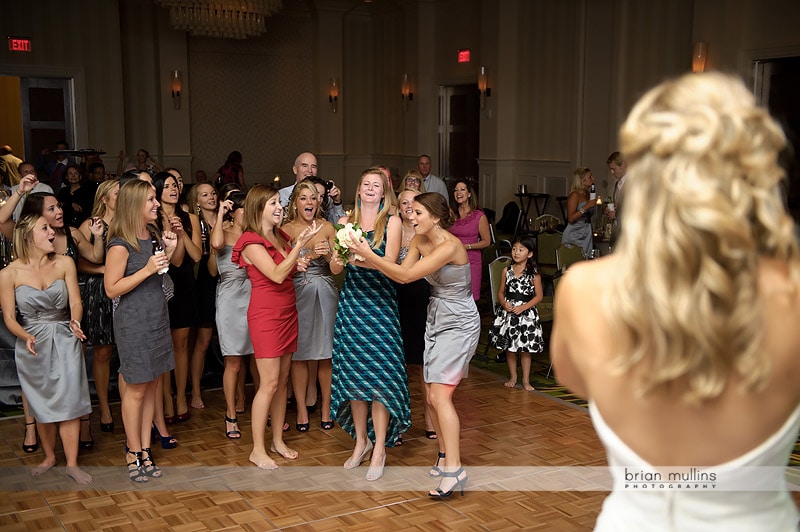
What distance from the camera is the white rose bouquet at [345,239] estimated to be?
4.36 m

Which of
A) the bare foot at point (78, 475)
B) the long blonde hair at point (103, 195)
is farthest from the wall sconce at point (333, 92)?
the bare foot at point (78, 475)

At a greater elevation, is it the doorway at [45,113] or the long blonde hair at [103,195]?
the doorway at [45,113]

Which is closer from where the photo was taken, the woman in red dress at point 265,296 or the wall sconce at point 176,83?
the woman in red dress at point 265,296

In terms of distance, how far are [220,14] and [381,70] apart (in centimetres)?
448

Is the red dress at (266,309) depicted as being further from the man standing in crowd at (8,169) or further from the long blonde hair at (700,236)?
the man standing in crowd at (8,169)

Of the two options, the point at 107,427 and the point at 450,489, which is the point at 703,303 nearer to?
the point at 450,489

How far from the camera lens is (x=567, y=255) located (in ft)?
25.4

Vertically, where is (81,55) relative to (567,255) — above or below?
above

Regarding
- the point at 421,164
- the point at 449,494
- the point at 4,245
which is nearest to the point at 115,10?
the point at 421,164

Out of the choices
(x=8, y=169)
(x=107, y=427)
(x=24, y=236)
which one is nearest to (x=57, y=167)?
(x=8, y=169)

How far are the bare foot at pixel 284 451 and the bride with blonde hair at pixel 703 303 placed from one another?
397 cm

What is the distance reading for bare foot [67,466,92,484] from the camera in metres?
4.65

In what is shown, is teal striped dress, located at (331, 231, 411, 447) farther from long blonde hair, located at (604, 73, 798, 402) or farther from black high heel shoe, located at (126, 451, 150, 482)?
long blonde hair, located at (604, 73, 798, 402)

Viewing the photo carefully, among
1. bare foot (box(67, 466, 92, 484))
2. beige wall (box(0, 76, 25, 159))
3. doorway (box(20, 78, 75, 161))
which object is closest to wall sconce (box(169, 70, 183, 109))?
doorway (box(20, 78, 75, 161))
